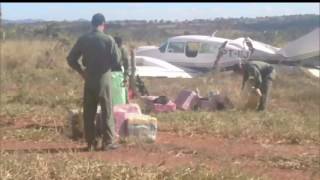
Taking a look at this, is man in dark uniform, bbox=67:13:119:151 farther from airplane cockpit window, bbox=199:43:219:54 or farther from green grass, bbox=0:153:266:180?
airplane cockpit window, bbox=199:43:219:54

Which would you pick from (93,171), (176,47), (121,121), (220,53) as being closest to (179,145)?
(121,121)

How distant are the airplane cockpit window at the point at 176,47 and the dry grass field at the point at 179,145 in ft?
26.5

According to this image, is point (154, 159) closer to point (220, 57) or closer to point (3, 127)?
point (3, 127)

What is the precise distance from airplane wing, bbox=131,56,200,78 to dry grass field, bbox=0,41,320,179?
3.61 meters

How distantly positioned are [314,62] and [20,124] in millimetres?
16964

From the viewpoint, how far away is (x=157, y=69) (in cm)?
2203

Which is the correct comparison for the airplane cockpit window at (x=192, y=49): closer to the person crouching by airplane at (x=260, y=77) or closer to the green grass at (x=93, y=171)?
the person crouching by airplane at (x=260, y=77)

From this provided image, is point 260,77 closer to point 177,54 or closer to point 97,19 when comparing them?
point 97,19

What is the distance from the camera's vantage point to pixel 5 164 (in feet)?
21.1

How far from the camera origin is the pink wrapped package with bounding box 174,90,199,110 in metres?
13.8

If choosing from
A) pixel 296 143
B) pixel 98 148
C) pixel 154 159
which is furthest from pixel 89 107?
pixel 296 143

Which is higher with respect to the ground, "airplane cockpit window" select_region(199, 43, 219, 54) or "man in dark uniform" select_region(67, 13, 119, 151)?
"man in dark uniform" select_region(67, 13, 119, 151)

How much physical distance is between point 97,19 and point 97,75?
2.37 ft

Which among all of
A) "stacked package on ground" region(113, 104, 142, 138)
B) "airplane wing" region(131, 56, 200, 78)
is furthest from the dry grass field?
"airplane wing" region(131, 56, 200, 78)
